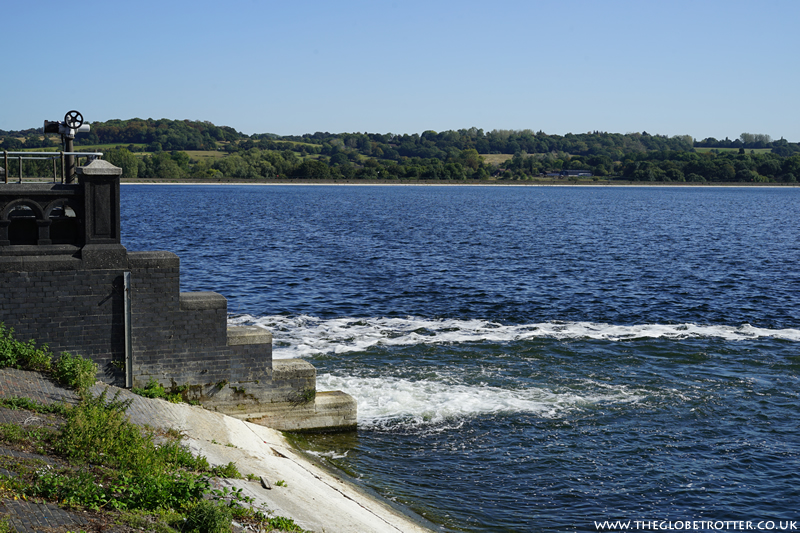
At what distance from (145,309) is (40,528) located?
21.4ft

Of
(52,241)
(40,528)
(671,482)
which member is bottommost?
(671,482)

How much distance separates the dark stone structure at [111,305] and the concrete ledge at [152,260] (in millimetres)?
19

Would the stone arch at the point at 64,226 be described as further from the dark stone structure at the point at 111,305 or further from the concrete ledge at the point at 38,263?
the concrete ledge at the point at 38,263

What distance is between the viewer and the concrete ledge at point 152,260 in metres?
13.9

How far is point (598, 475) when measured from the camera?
46.0 ft

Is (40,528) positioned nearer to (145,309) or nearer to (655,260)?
(145,309)

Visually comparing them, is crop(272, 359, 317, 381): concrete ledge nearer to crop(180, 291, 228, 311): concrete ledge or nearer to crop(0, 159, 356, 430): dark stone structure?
crop(0, 159, 356, 430): dark stone structure

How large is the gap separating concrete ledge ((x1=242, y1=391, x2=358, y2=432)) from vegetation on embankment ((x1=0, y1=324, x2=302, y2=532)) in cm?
316

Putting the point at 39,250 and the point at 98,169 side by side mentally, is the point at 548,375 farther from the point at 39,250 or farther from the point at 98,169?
the point at 39,250

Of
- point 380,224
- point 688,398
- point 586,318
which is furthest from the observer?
point 380,224

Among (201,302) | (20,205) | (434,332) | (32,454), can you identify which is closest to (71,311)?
(20,205)

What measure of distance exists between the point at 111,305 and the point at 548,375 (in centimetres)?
1164

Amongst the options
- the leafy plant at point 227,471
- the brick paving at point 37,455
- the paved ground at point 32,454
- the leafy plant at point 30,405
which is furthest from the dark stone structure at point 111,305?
the leafy plant at point 227,471

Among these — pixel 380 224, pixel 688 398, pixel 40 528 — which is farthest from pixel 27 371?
pixel 380 224
